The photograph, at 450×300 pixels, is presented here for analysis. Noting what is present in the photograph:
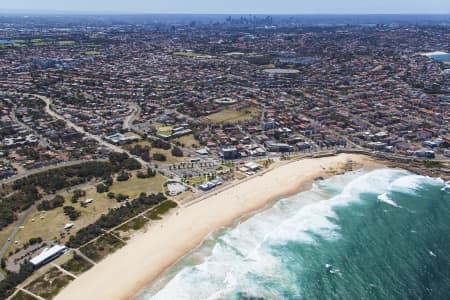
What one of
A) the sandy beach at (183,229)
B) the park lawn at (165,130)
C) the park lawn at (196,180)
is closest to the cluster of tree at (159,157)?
the park lawn at (196,180)

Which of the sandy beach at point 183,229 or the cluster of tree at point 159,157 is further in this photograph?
the cluster of tree at point 159,157

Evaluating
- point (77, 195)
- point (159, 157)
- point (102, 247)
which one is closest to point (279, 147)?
point (159, 157)

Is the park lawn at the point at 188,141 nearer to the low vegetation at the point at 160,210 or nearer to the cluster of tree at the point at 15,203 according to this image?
the low vegetation at the point at 160,210

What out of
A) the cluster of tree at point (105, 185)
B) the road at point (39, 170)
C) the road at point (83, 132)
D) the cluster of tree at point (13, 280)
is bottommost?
the road at point (83, 132)

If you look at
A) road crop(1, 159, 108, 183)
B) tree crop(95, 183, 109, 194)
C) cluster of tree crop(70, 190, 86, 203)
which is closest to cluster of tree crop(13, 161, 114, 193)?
road crop(1, 159, 108, 183)

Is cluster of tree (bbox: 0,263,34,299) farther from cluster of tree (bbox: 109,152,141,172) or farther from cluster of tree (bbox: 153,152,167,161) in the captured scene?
cluster of tree (bbox: 153,152,167,161)

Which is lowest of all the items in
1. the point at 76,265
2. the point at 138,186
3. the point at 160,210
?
the point at 138,186

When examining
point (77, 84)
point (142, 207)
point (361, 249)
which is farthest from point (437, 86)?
point (77, 84)

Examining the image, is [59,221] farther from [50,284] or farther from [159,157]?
[159,157]
